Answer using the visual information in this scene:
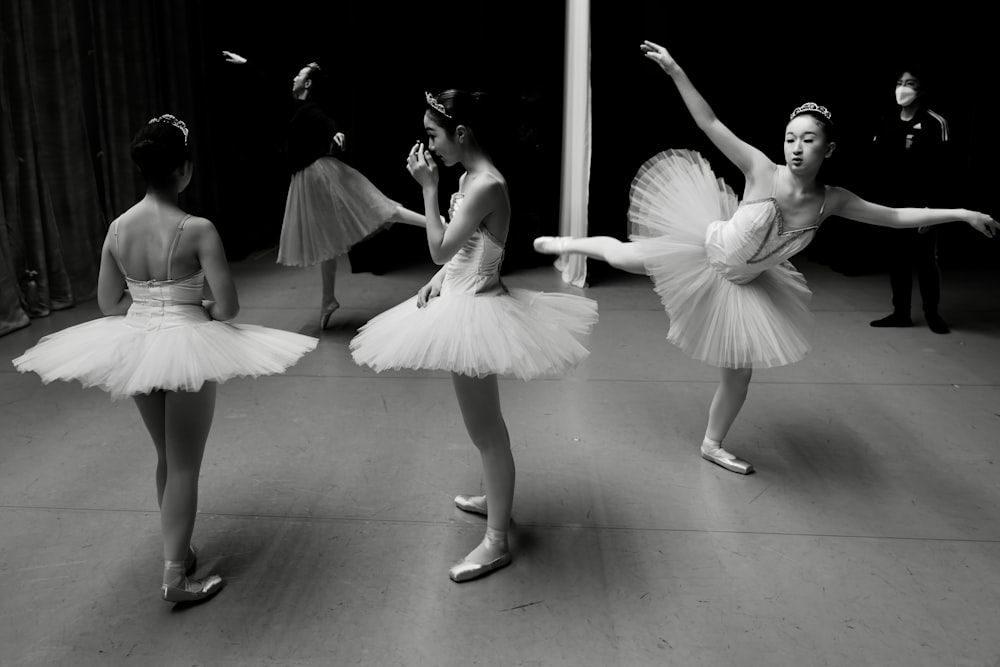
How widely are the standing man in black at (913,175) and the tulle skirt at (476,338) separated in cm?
312

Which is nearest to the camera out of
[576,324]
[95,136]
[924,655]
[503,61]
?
[924,655]

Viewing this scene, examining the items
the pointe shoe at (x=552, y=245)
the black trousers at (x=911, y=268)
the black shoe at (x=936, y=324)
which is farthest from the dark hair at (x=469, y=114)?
the black shoe at (x=936, y=324)

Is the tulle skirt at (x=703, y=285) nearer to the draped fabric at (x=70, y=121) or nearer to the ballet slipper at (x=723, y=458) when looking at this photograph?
the ballet slipper at (x=723, y=458)

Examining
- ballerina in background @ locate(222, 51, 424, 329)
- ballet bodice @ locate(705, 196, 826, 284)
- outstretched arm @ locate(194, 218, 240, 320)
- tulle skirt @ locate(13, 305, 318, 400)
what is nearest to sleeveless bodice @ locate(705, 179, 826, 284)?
ballet bodice @ locate(705, 196, 826, 284)

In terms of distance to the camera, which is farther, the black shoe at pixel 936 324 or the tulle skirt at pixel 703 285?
the black shoe at pixel 936 324

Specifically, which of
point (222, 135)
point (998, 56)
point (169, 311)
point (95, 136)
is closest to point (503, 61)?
point (222, 135)

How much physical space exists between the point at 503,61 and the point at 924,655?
18.2ft

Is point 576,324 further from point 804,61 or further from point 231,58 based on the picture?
point 804,61

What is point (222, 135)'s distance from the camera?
729 centimetres

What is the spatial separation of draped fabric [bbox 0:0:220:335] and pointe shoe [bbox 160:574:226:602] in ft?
10.3

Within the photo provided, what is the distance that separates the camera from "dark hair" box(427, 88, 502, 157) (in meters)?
2.24

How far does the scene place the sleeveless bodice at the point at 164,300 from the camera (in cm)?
213

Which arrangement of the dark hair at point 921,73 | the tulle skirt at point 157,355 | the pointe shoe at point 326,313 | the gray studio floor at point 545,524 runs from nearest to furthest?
the tulle skirt at point 157,355
the gray studio floor at point 545,524
the dark hair at point 921,73
the pointe shoe at point 326,313

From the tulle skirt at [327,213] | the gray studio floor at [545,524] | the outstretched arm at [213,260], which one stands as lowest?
the gray studio floor at [545,524]
